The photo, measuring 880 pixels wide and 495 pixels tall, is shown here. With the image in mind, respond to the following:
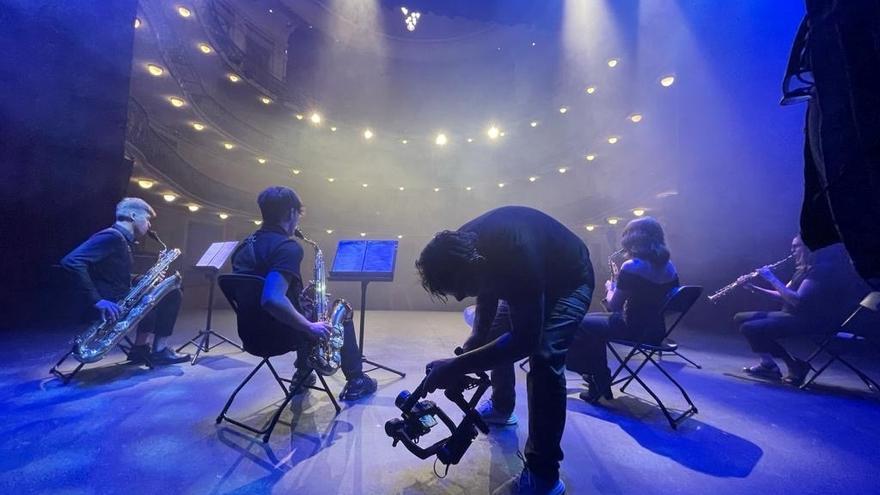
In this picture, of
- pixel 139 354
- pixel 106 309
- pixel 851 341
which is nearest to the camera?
pixel 106 309

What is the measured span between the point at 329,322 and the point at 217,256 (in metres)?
2.70

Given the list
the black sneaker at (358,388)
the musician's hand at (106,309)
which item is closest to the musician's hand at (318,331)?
the black sneaker at (358,388)

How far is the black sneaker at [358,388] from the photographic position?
3225mm

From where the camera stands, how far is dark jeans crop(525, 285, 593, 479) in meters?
1.72

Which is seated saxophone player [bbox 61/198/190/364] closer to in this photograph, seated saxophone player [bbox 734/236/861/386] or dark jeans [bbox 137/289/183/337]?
dark jeans [bbox 137/289/183/337]

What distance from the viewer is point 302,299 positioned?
2838 millimetres

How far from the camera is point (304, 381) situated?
3268 mm

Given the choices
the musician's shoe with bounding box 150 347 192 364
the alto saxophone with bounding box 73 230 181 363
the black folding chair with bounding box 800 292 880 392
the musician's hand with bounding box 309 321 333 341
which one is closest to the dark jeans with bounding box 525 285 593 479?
the musician's hand with bounding box 309 321 333 341

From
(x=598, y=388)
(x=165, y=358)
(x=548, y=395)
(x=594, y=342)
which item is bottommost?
(x=165, y=358)

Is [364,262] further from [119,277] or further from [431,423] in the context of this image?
[119,277]

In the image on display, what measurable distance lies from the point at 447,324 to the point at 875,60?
8.31 meters

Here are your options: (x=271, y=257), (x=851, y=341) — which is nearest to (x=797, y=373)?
(x=851, y=341)

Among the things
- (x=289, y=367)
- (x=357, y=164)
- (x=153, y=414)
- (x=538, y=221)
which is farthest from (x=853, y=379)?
(x=357, y=164)

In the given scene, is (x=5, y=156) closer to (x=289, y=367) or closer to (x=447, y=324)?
(x=289, y=367)
